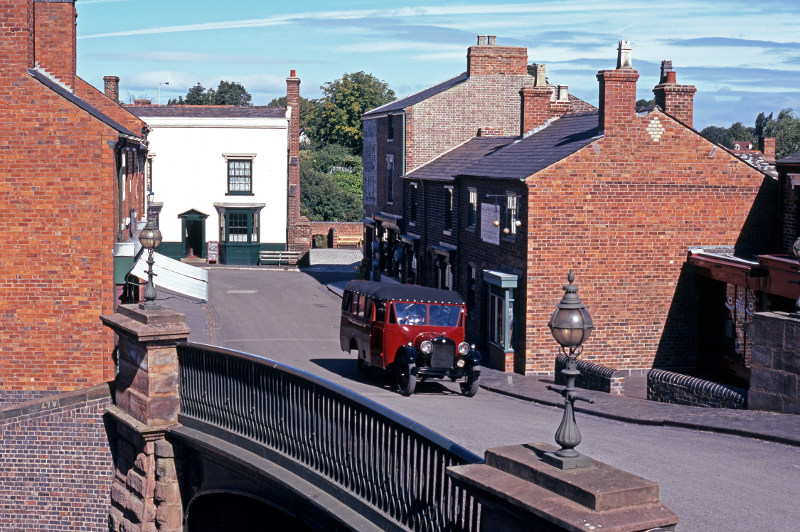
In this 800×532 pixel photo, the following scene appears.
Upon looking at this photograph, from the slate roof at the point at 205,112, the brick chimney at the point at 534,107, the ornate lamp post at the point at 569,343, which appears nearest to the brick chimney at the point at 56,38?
the brick chimney at the point at 534,107

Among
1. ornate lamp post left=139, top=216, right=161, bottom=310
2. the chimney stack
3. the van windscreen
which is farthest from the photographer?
the chimney stack

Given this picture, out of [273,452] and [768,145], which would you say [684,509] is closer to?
[273,452]

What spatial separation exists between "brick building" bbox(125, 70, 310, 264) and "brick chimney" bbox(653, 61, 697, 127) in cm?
2971

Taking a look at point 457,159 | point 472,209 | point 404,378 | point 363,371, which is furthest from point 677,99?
point 404,378

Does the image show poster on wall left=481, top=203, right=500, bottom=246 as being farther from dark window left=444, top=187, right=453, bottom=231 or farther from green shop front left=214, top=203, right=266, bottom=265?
green shop front left=214, top=203, right=266, bottom=265

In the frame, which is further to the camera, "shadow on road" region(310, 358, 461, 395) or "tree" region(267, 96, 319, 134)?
"tree" region(267, 96, 319, 134)

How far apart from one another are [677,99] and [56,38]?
1783cm

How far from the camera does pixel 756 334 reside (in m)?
17.4

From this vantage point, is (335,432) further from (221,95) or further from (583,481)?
(221,95)

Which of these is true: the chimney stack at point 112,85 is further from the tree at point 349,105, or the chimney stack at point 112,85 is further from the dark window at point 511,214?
the tree at point 349,105

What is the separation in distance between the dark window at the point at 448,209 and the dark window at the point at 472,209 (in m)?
2.25

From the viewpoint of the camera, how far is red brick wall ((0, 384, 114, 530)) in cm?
1748

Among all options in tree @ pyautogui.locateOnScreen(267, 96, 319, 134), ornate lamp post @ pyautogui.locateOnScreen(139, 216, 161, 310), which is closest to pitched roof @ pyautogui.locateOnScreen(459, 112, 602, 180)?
ornate lamp post @ pyautogui.locateOnScreen(139, 216, 161, 310)

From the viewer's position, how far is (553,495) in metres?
7.04
